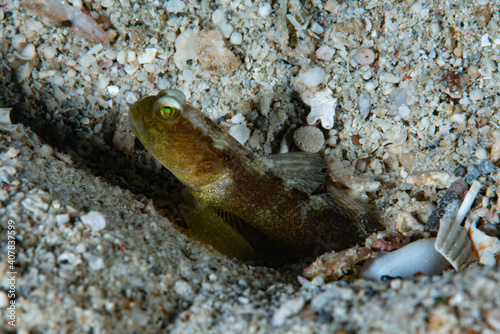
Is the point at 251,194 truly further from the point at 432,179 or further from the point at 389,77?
the point at 389,77

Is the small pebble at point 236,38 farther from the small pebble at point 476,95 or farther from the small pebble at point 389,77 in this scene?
the small pebble at point 476,95

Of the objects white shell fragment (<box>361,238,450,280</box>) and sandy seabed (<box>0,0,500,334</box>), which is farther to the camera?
sandy seabed (<box>0,0,500,334</box>)

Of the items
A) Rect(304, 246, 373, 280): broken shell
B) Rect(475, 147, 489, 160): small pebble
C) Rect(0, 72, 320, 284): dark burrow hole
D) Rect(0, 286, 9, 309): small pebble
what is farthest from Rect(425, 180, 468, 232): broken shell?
Rect(0, 286, 9, 309): small pebble

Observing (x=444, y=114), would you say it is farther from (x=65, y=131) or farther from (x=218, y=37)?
(x=65, y=131)

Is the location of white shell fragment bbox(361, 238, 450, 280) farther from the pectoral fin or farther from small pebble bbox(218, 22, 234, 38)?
small pebble bbox(218, 22, 234, 38)

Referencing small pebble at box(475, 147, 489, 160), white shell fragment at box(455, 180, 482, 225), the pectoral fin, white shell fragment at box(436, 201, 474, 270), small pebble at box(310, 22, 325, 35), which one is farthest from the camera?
small pebble at box(310, 22, 325, 35)

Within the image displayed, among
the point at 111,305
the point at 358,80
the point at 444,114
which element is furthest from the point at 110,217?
the point at 444,114

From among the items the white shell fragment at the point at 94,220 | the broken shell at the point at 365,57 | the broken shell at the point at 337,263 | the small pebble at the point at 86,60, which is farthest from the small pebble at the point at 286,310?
the small pebble at the point at 86,60
